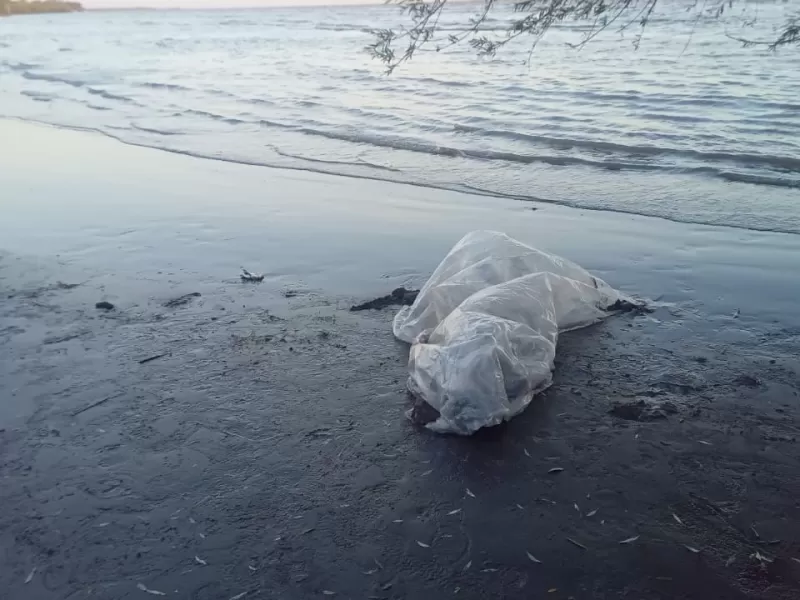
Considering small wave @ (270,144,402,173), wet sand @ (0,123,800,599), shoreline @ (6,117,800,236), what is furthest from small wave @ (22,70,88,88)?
wet sand @ (0,123,800,599)

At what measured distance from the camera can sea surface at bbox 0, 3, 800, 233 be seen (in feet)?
34.3

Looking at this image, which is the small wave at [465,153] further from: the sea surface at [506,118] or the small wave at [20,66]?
the small wave at [20,66]

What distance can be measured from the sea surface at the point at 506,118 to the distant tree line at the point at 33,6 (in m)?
72.1

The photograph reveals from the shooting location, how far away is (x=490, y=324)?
15.1ft

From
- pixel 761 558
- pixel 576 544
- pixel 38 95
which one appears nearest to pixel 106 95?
pixel 38 95

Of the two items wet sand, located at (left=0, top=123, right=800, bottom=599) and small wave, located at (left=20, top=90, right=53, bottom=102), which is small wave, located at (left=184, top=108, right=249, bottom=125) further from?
wet sand, located at (left=0, top=123, right=800, bottom=599)

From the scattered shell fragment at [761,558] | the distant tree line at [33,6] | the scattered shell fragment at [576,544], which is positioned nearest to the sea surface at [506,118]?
the scattered shell fragment at [576,544]

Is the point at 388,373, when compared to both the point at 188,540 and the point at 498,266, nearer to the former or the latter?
the point at 498,266

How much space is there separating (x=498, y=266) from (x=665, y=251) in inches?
118

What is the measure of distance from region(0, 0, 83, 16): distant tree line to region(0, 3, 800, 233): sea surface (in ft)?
237

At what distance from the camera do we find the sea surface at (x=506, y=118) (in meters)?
10.4

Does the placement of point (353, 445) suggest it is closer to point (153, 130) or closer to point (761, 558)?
point (761, 558)

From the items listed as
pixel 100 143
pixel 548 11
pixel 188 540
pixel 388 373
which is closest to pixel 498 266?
pixel 388 373

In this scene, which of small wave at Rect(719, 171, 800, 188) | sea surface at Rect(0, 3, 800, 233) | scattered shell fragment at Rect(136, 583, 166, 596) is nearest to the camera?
scattered shell fragment at Rect(136, 583, 166, 596)
